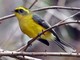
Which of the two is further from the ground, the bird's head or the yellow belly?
the bird's head

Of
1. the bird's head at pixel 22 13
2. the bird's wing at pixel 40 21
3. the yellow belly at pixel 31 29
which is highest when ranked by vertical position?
the bird's head at pixel 22 13

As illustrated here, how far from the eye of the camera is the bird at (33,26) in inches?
113

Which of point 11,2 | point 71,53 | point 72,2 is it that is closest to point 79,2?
point 72,2

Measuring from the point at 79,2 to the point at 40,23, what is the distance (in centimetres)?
175

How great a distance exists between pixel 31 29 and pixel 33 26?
57 mm

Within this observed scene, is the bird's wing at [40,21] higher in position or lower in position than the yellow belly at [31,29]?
higher

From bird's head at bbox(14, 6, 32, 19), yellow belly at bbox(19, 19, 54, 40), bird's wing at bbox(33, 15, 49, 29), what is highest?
bird's head at bbox(14, 6, 32, 19)

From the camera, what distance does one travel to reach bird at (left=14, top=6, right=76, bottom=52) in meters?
2.88

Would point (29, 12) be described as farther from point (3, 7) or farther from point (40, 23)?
point (3, 7)

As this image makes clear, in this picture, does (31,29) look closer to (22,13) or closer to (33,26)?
(33,26)

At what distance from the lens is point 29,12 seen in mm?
3074

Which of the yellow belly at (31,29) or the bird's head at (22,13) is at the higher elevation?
the bird's head at (22,13)

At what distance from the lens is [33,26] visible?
A: 2.95m

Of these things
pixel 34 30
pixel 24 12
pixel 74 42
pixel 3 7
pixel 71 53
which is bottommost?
pixel 71 53
